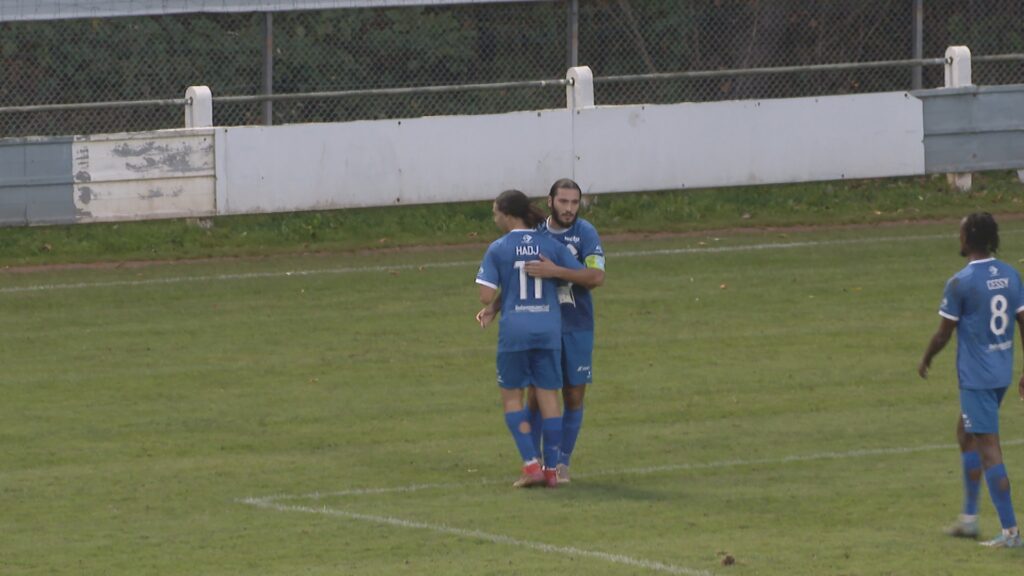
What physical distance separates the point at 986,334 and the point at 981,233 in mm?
477

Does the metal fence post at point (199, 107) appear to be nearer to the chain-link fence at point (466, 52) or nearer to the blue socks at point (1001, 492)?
the chain-link fence at point (466, 52)

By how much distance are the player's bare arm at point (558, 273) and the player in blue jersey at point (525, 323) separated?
52 mm

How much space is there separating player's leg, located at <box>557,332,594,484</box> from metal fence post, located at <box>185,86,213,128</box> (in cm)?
1172

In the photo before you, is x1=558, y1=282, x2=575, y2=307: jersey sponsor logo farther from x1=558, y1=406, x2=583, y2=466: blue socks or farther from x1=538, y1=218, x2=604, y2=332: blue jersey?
x1=558, y1=406, x2=583, y2=466: blue socks

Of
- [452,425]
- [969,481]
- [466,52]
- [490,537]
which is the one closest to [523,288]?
[490,537]

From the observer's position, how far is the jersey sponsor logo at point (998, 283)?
384 inches

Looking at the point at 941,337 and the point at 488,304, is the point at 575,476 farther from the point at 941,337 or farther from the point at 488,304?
the point at 941,337

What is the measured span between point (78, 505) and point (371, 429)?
8.82 ft

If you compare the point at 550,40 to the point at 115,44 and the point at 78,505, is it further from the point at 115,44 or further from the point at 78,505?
the point at 78,505

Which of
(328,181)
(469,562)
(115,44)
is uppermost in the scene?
(115,44)

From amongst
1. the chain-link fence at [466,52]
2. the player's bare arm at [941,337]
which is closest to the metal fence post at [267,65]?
the chain-link fence at [466,52]

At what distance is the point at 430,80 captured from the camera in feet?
87.1

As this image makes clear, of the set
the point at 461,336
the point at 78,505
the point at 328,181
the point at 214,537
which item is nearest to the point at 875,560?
the point at 214,537

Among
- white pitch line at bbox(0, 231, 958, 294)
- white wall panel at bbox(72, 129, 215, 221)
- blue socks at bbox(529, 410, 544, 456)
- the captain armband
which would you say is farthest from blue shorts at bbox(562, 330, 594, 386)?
white wall panel at bbox(72, 129, 215, 221)
